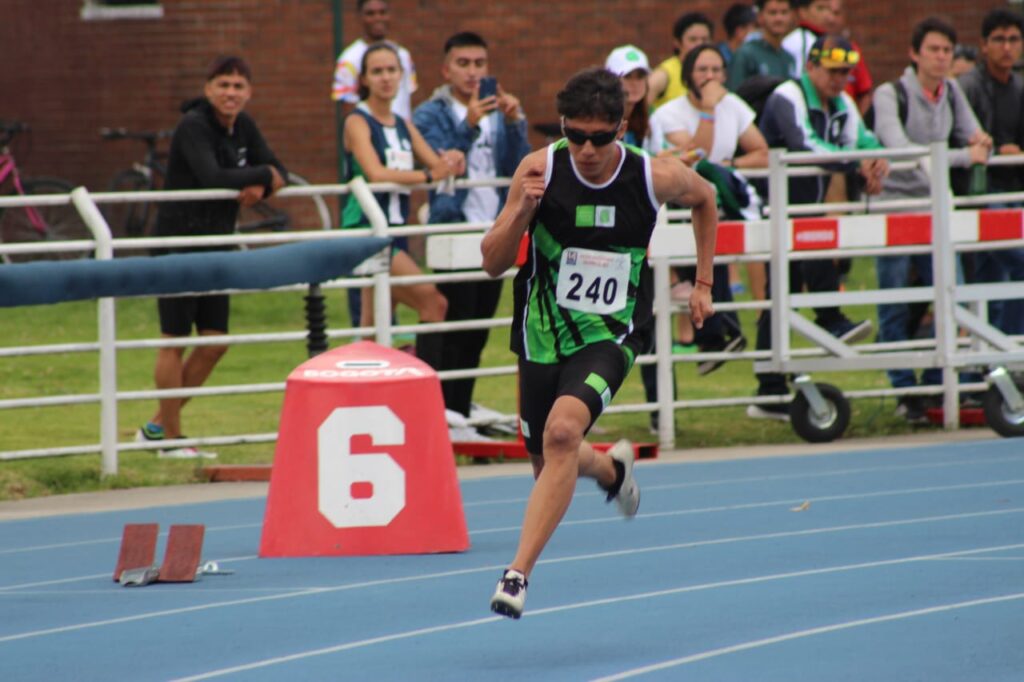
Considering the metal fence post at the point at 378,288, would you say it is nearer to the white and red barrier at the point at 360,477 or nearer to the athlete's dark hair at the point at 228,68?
the athlete's dark hair at the point at 228,68

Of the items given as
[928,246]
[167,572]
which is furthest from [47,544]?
[928,246]

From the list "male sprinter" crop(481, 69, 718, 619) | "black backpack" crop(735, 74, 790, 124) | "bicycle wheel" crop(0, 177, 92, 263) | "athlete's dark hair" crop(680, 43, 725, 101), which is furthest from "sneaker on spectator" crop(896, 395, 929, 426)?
"bicycle wheel" crop(0, 177, 92, 263)

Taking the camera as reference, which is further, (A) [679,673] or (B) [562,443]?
(B) [562,443]

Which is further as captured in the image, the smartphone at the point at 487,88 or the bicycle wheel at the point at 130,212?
the bicycle wheel at the point at 130,212

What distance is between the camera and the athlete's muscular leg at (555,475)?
22.2 ft

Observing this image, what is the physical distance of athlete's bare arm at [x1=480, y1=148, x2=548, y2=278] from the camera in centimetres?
700

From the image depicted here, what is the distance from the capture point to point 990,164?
45.0 feet

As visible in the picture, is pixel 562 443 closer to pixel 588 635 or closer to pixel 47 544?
pixel 588 635

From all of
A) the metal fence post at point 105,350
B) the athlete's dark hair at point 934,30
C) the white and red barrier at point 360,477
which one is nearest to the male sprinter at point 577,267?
the white and red barrier at point 360,477

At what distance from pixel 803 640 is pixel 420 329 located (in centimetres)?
595

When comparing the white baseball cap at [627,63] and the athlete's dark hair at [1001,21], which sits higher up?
the athlete's dark hair at [1001,21]

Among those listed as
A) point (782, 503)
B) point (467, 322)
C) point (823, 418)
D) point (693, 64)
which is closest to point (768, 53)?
point (693, 64)

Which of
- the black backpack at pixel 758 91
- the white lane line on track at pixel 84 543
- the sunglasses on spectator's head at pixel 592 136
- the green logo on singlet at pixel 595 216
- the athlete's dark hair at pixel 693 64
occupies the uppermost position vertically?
the athlete's dark hair at pixel 693 64

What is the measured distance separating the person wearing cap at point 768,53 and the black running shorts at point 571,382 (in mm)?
8760
